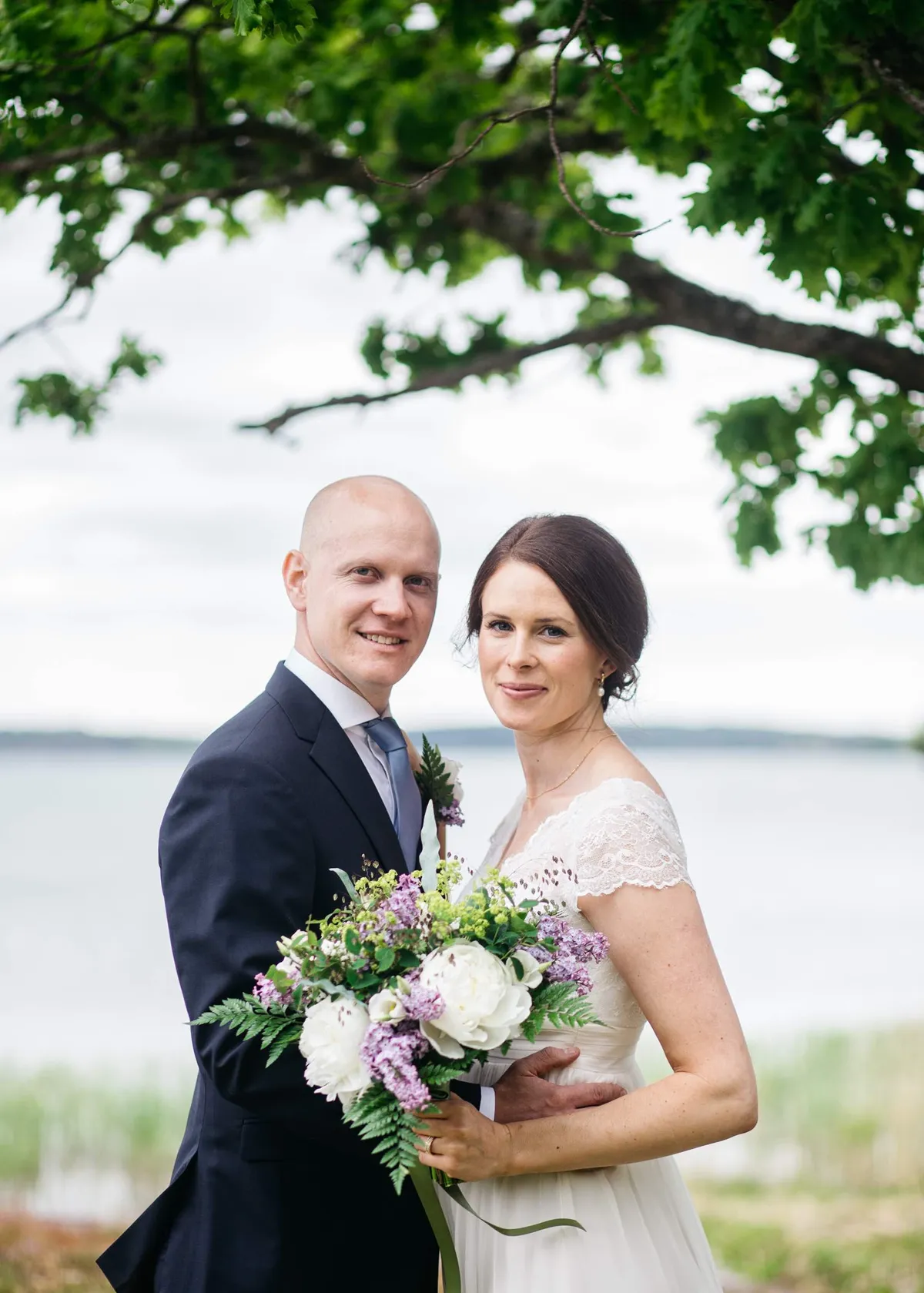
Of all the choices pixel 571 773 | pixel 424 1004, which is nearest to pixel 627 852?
pixel 571 773

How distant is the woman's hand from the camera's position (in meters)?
2.57

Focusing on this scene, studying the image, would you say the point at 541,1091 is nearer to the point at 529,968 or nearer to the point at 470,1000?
the point at 529,968

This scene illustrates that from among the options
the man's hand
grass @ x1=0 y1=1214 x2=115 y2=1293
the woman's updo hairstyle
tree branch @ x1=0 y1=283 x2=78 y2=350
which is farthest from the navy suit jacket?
grass @ x1=0 y1=1214 x2=115 y2=1293

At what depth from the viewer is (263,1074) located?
2719 millimetres

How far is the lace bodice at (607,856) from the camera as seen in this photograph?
289 cm

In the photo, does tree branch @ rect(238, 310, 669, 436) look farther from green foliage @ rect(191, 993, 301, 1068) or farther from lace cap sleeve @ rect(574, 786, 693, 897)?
green foliage @ rect(191, 993, 301, 1068)

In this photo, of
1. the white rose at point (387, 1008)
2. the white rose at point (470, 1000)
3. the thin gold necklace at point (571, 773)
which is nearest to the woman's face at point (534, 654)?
the thin gold necklace at point (571, 773)

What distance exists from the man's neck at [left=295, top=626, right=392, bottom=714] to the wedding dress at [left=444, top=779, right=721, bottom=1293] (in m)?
0.64

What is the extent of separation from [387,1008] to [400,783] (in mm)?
1143

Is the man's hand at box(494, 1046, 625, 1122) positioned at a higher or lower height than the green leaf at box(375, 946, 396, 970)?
lower

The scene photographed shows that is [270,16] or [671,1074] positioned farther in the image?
[270,16]

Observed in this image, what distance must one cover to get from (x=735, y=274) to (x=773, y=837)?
46.8 meters

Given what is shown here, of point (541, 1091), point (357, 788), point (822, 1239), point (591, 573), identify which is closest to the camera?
point (541, 1091)

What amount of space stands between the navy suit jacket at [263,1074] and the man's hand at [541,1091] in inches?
14.9
